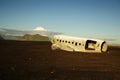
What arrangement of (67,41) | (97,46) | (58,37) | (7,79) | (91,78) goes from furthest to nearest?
(58,37) < (67,41) < (97,46) < (91,78) < (7,79)

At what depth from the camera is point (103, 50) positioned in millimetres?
35781

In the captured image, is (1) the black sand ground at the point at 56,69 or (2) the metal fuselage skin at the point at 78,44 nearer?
(1) the black sand ground at the point at 56,69

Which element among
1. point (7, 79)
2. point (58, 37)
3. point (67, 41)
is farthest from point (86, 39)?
point (7, 79)

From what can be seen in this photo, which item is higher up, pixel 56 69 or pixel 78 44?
pixel 78 44

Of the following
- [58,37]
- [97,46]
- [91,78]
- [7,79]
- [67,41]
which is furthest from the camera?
[58,37]

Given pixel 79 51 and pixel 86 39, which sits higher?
pixel 86 39

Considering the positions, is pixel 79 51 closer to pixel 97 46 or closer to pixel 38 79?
pixel 97 46

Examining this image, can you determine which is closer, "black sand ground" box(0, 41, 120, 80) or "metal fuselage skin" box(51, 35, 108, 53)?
"black sand ground" box(0, 41, 120, 80)

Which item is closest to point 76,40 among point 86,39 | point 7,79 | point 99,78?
point 86,39

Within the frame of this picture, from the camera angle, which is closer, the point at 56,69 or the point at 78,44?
the point at 56,69

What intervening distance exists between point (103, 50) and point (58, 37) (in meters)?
9.07

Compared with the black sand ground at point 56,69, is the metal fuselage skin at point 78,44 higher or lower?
higher

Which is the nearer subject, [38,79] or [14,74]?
[38,79]

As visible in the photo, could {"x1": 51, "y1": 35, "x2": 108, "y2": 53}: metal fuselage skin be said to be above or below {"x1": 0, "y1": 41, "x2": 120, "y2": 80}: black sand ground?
Result: above
